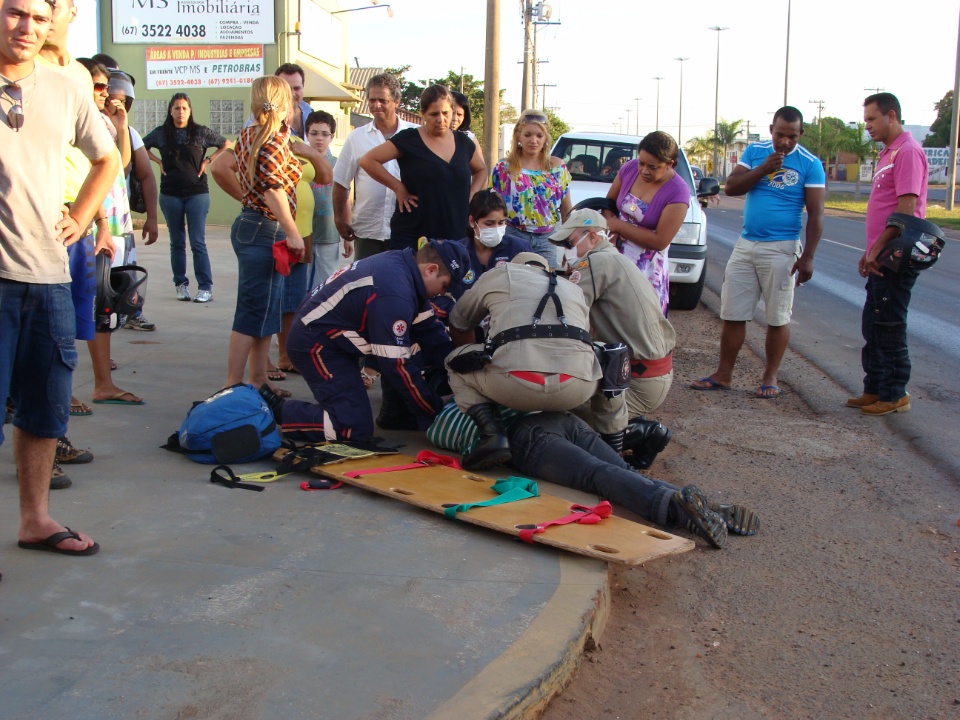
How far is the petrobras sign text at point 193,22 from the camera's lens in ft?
68.0

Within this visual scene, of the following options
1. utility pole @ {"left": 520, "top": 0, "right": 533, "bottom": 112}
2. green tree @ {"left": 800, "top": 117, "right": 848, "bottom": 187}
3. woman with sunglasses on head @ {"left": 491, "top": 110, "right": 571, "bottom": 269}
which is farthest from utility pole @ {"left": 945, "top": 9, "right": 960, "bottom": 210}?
woman with sunglasses on head @ {"left": 491, "top": 110, "right": 571, "bottom": 269}

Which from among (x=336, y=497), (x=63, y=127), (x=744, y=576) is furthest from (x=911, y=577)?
(x=63, y=127)

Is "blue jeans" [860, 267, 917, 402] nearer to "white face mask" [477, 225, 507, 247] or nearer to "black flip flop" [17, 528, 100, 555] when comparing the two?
"white face mask" [477, 225, 507, 247]

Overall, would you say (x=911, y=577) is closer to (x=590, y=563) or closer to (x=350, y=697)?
(x=590, y=563)

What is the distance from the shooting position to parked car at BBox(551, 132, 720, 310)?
34.9 feet

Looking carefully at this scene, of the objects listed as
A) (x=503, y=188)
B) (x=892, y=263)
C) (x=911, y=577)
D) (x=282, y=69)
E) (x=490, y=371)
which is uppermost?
(x=282, y=69)

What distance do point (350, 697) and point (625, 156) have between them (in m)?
9.99

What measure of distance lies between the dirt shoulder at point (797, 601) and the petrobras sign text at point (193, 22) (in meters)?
17.8

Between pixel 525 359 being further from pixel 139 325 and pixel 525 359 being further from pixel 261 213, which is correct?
pixel 139 325

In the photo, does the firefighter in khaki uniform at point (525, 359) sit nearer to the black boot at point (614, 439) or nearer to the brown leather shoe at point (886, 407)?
the black boot at point (614, 439)

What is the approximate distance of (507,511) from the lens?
159 inches

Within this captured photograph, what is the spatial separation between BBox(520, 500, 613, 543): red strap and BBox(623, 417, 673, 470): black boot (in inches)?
39.7

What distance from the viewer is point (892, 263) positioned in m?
6.36

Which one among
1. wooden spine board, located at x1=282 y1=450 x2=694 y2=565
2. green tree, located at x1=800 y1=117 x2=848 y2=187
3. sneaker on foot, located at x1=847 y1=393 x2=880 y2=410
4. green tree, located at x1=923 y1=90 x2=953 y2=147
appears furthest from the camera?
green tree, located at x1=923 y1=90 x2=953 y2=147
